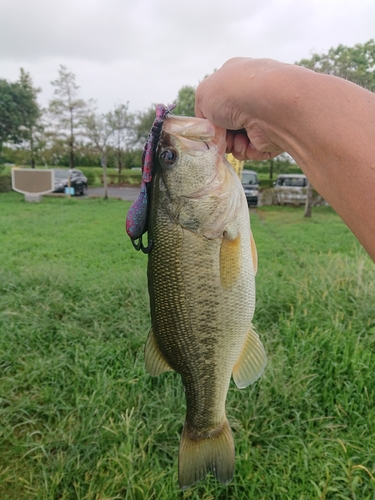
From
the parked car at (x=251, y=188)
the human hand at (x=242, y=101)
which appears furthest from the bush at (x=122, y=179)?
the human hand at (x=242, y=101)

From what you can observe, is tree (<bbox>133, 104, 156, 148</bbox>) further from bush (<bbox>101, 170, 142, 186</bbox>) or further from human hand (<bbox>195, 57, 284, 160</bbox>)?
human hand (<bbox>195, 57, 284, 160</bbox>)

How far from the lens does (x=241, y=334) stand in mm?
1656

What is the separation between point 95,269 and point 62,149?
907 inches

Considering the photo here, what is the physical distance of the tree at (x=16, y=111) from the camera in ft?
80.4

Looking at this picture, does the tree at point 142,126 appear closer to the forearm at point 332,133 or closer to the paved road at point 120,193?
the paved road at point 120,193

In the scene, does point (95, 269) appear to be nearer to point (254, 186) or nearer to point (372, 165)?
point (372, 165)

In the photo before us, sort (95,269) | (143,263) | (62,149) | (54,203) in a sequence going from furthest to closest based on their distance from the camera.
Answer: (62,149) → (54,203) → (143,263) → (95,269)

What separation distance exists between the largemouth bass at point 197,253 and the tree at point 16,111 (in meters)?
26.4

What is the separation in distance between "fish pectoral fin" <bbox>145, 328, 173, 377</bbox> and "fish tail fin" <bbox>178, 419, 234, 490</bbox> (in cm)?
30

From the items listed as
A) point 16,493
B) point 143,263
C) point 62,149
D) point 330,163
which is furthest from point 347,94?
point 62,149

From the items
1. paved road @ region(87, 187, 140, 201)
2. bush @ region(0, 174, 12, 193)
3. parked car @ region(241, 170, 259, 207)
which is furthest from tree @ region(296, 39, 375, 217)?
bush @ region(0, 174, 12, 193)

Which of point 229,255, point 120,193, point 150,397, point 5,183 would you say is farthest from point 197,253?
point 120,193

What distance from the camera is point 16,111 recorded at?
82.0 feet

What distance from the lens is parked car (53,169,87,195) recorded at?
71.6ft
